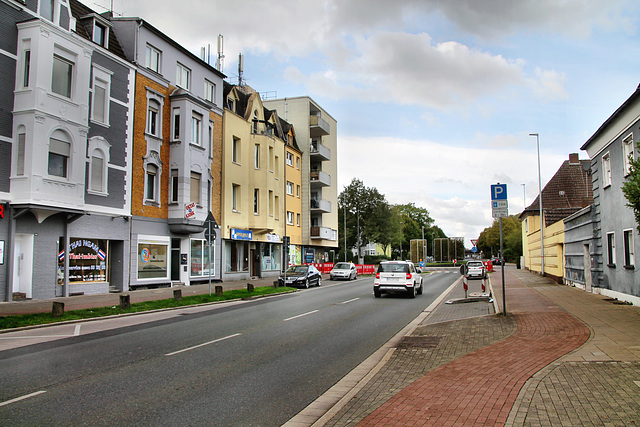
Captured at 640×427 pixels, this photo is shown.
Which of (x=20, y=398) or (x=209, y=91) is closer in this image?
(x=20, y=398)

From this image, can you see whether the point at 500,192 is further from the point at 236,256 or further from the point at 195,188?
the point at 236,256

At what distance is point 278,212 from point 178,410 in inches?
1409

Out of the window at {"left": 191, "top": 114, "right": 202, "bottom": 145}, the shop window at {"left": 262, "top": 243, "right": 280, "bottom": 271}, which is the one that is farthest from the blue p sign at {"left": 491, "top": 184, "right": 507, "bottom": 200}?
the shop window at {"left": 262, "top": 243, "right": 280, "bottom": 271}

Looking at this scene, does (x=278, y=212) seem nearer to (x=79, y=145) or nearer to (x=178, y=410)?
(x=79, y=145)

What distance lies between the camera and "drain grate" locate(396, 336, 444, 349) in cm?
970

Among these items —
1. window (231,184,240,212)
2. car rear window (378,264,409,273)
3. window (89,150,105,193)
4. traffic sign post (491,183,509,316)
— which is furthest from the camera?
window (231,184,240,212)

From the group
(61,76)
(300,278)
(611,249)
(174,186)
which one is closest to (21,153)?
(61,76)

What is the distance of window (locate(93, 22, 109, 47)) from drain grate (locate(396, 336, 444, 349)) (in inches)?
822

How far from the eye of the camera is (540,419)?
5090 mm

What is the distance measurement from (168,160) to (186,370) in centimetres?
2139

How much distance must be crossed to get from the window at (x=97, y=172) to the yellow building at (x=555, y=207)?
2710cm

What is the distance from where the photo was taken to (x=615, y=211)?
18.0m

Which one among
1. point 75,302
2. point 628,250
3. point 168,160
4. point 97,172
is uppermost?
point 168,160

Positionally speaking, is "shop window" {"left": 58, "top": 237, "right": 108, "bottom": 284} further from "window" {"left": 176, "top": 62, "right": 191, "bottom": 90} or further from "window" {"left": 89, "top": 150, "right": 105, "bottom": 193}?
"window" {"left": 176, "top": 62, "right": 191, "bottom": 90}
